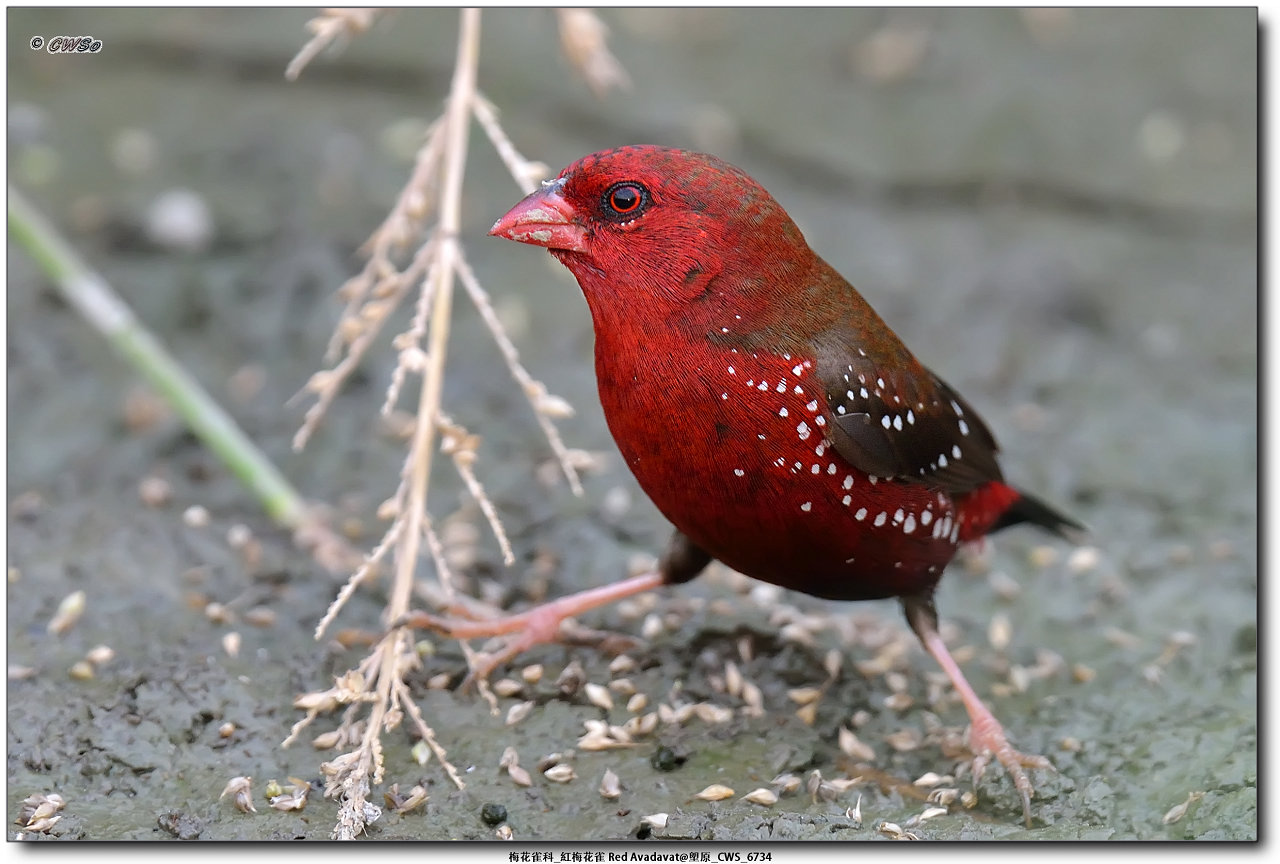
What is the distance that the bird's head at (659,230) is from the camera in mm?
3166

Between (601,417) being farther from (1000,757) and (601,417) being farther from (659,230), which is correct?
(1000,757)

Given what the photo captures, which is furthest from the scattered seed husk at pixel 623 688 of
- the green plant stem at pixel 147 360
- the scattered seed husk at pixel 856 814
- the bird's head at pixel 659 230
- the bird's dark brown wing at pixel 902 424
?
the green plant stem at pixel 147 360

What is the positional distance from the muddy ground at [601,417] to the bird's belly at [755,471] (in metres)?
0.63

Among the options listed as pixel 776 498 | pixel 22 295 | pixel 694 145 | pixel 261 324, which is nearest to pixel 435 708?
pixel 776 498

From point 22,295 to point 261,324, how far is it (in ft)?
3.21

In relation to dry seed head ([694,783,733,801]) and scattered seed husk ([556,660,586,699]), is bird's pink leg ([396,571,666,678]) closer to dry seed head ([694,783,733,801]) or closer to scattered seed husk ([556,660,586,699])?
scattered seed husk ([556,660,586,699])

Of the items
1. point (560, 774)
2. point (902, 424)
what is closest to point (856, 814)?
point (560, 774)

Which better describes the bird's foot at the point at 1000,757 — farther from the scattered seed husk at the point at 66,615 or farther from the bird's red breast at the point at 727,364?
the scattered seed husk at the point at 66,615

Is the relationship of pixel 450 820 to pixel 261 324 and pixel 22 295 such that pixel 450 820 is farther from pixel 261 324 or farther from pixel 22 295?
pixel 22 295

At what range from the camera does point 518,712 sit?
3.59 meters

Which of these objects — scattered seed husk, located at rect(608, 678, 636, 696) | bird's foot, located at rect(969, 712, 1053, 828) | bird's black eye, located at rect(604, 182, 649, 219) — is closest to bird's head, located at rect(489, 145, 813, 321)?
bird's black eye, located at rect(604, 182, 649, 219)

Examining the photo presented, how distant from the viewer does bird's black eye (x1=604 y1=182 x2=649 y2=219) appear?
126 inches

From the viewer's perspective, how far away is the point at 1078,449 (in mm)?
5324

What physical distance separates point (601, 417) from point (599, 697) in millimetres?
1792
